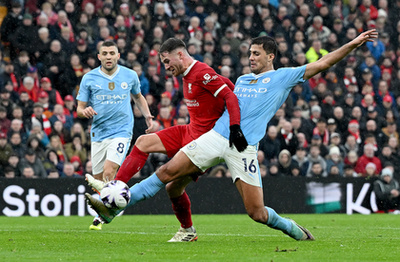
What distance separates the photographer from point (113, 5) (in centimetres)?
1845

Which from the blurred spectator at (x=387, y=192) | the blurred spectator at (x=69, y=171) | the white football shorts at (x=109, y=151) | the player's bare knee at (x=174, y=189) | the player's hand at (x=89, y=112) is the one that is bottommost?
the blurred spectator at (x=387, y=192)

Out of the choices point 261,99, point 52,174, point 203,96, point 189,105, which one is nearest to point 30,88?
point 52,174

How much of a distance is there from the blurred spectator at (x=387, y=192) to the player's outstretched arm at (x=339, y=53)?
8.83 meters

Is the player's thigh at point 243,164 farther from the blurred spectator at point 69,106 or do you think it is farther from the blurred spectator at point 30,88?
the blurred spectator at point 30,88

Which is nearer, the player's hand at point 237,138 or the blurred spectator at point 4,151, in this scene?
the player's hand at point 237,138

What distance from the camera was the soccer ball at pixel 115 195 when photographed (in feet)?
24.1

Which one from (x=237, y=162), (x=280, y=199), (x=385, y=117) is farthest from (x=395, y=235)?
(x=385, y=117)

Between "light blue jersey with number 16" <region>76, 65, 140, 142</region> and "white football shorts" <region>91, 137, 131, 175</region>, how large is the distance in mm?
81

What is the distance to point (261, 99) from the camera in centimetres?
805

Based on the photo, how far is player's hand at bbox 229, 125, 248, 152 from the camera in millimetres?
7691

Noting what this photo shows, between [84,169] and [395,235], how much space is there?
751 centimetres

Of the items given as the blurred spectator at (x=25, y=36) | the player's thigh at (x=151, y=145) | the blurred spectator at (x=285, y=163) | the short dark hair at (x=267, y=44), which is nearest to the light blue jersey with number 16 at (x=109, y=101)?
the player's thigh at (x=151, y=145)

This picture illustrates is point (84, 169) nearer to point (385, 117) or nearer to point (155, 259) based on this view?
point (385, 117)

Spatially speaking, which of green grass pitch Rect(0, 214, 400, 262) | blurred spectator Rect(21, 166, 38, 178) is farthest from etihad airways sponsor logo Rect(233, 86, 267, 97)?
blurred spectator Rect(21, 166, 38, 178)
